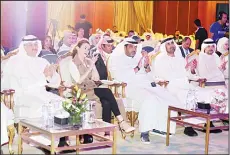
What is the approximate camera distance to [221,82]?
7.84 meters

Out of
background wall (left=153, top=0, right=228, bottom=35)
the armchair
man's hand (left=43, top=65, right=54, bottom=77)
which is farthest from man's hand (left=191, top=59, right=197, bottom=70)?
background wall (left=153, top=0, right=228, bottom=35)

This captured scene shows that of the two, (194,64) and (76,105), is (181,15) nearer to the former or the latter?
(194,64)

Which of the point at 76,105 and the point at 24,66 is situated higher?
the point at 24,66

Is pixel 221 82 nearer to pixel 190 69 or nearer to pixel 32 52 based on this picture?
pixel 190 69

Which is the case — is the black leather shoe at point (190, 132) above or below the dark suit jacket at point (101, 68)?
below

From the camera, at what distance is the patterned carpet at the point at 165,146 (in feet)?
18.4

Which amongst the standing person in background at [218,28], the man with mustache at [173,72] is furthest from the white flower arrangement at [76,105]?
the standing person in background at [218,28]

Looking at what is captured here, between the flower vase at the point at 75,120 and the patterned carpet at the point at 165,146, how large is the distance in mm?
771

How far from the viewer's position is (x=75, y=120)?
15.8 feet

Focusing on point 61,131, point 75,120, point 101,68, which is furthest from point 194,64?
point 61,131

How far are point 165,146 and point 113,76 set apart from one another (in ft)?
4.29

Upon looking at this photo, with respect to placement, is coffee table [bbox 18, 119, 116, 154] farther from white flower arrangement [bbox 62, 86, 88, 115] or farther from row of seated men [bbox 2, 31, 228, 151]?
row of seated men [bbox 2, 31, 228, 151]

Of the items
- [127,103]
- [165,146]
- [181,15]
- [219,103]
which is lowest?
[165,146]

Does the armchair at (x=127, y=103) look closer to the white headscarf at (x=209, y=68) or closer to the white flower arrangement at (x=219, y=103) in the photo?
the white flower arrangement at (x=219, y=103)
